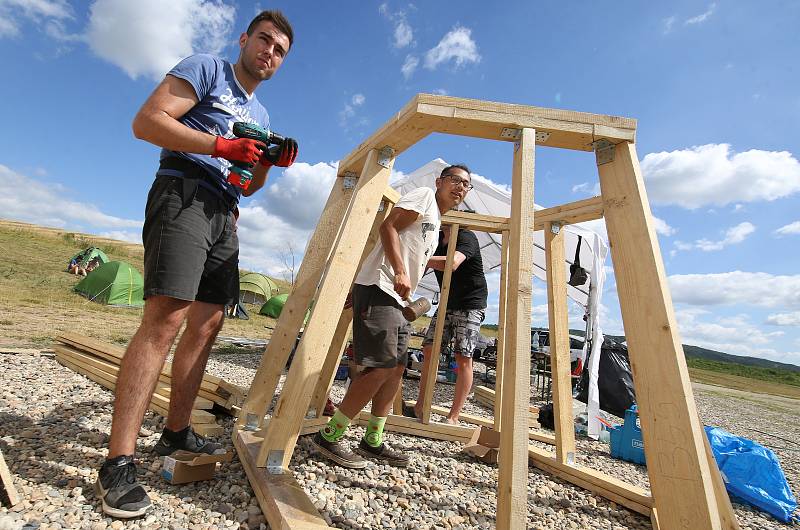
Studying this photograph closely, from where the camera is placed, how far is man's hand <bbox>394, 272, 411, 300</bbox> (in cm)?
258

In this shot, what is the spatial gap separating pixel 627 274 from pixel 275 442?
190 centimetres

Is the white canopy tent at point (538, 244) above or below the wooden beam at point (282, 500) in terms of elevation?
above

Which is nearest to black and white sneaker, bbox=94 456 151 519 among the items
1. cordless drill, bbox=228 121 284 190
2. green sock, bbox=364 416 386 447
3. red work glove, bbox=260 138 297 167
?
cordless drill, bbox=228 121 284 190

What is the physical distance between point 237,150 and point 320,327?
0.96 meters

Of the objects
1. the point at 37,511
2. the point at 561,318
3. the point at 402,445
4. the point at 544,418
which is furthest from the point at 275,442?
the point at 544,418

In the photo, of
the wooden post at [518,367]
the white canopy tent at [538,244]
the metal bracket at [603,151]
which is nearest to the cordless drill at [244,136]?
the wooden post at [518,367]

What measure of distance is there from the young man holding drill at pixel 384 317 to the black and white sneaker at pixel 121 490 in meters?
1.15

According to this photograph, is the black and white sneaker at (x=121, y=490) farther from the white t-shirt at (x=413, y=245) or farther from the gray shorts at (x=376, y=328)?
the white t-shirt at (x=413, y=245)

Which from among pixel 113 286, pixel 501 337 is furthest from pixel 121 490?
pixel 113 286

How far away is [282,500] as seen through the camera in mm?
1813

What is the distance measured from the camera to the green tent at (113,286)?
41.0ft

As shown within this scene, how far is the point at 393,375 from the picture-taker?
9.38ft

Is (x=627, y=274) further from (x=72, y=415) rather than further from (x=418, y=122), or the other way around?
(x=72, y=415)

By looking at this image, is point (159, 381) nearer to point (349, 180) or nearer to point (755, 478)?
point (349, 180)
